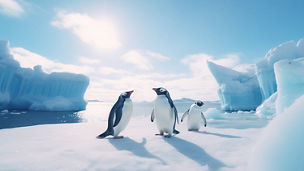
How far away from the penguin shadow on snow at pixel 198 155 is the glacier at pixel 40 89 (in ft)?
107

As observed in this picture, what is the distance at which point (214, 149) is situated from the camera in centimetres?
250

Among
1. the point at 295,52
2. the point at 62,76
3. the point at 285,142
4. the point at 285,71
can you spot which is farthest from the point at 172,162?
the point at 62,76

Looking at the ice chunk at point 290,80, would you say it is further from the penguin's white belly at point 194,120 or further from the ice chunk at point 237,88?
the ice chunk at point 237,88

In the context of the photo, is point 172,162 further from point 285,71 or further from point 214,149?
point 285,71

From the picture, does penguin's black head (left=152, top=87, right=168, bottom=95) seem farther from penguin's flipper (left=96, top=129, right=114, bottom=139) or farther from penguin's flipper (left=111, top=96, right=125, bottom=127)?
penguin's flipper (left=96, top=129, right=114, bottom=139)

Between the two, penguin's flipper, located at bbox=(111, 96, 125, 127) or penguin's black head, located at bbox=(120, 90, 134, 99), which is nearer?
penguin's flipper, located at bbox=(111, 96, 125, 127)

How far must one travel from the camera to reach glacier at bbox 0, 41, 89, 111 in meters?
29.1

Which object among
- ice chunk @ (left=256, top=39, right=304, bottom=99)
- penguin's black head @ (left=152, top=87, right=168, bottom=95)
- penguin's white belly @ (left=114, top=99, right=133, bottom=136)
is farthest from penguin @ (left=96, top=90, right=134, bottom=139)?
ice chunk @ (left=256, top=39, right=304, bottom=99)

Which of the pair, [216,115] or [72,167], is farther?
[216,115]

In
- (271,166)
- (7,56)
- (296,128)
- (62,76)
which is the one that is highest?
(7,56)

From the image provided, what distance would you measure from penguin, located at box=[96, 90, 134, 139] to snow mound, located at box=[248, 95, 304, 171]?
8.46 ft

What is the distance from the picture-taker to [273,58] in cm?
2189

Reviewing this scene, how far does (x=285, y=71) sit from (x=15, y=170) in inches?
498

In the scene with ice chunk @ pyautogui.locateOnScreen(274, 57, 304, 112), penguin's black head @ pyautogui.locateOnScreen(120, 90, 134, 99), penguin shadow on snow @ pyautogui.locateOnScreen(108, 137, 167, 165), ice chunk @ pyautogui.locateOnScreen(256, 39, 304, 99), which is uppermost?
ice chunk @ pyautogui.locateOnScreen(256, 39, 304, 99)
